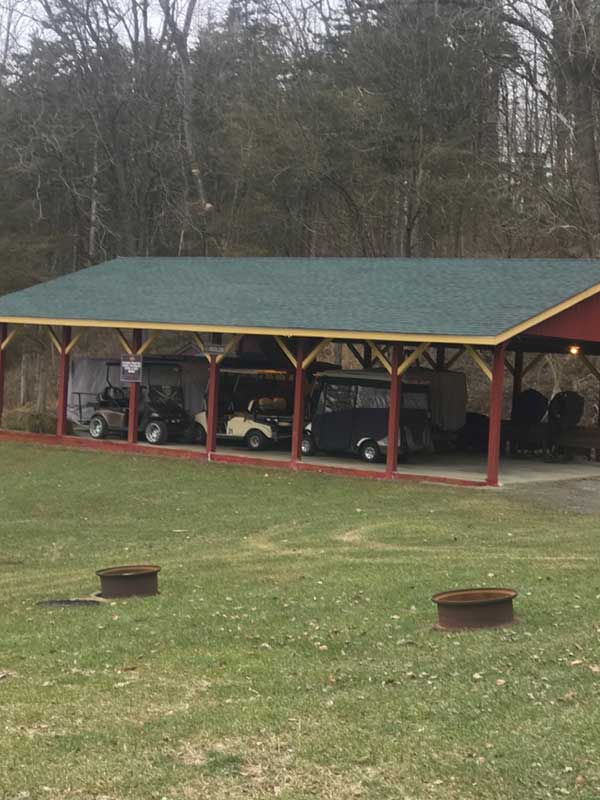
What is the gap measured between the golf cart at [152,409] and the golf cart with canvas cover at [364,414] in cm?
416

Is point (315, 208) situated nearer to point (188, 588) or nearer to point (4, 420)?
point (4, 420)

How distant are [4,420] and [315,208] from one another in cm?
1756

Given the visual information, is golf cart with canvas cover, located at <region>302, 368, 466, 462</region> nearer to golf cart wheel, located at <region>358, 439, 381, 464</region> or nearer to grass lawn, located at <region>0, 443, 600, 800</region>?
golf cart wheel, located at <region>358, 439, 381, 464</region>

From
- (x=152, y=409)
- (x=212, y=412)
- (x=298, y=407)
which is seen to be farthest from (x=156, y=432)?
(x=298, y=407)

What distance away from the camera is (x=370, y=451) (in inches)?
939

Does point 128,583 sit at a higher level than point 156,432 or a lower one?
lower

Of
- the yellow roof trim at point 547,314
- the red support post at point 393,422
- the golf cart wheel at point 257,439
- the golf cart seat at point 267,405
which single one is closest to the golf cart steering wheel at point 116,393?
the golf cart seat at point 267,405

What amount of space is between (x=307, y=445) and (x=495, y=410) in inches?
236

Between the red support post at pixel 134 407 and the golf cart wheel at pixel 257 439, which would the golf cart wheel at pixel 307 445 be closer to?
the golf cart wheel at pixel 257 439

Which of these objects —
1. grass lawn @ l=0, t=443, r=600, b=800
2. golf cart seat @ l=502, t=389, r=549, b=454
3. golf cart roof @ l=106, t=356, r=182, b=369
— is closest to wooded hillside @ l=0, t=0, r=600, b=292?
golf cart seat @ l=502, t=389, r=549, b=454

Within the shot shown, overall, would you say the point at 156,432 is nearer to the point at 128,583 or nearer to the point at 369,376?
the point at 369,376

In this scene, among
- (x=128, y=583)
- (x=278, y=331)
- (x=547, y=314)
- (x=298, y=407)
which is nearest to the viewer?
(x=128, y=583)

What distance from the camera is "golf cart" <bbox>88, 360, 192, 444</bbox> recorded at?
27386 millimetres

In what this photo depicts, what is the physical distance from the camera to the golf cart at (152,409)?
27.4m
